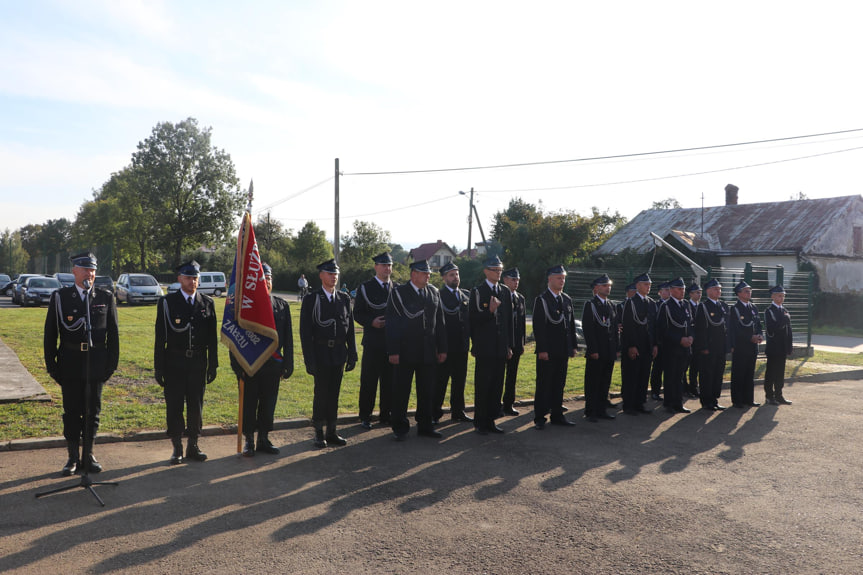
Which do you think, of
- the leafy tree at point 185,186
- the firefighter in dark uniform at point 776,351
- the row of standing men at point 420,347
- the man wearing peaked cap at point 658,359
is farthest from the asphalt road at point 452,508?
the leafy tree at point 185,186

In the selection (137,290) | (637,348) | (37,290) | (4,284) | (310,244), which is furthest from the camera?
(310,244)

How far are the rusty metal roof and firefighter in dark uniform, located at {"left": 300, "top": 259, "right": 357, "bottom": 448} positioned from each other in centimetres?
2541

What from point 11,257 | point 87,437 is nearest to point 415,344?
point 87,437

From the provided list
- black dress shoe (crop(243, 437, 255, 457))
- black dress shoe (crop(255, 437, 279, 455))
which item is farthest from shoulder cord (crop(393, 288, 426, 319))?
black dress shoe (crop(243, 437, 255, 457))

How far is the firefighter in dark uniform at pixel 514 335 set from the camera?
27.6ft

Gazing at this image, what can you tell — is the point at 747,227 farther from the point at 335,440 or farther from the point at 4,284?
the point at 4,284

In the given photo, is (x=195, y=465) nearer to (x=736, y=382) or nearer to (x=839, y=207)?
(x=736, y=382)

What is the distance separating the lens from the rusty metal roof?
30141mm

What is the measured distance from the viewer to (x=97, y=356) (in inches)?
233

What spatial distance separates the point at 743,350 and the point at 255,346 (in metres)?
7.75

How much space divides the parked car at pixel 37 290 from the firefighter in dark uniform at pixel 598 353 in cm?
2859

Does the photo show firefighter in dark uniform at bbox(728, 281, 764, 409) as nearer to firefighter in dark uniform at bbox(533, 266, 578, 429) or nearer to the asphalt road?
the asphalt road

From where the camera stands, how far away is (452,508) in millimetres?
5090

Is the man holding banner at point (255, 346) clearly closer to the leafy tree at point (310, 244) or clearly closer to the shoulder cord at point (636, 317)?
the shoulder cord at point (636, 317)
